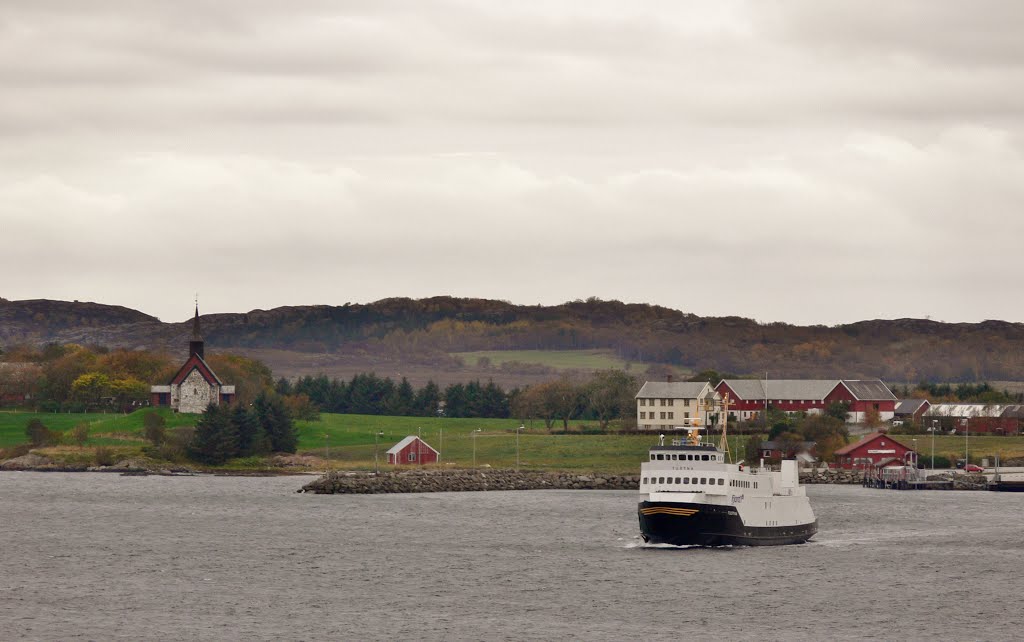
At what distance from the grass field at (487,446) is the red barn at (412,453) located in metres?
2.02

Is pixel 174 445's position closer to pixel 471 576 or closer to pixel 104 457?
pixel 104 457

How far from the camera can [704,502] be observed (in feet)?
291

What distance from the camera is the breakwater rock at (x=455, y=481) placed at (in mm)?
144500

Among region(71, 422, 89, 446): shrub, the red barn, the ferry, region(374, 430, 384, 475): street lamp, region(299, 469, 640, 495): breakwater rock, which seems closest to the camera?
the ferry

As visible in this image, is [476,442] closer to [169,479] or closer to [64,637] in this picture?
[169,479]

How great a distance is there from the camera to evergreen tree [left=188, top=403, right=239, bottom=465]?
17400 cm

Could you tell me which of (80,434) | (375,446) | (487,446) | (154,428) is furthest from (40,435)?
(487,446)

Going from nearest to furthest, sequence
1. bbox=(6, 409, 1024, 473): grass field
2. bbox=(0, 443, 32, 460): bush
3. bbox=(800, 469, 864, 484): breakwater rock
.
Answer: bbox=(800, 469, 864, 484): breakwater rock → bbox=(6, 409, 1024, 473): grass field → bbox=(0, 443, 32, 460): bush

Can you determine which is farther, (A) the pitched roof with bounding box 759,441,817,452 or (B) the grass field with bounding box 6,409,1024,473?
(B) the grass field with bounding box 6,409,1024,473

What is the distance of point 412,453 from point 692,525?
3348 inches

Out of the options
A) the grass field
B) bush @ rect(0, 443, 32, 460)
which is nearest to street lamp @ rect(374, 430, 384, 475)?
the grass field

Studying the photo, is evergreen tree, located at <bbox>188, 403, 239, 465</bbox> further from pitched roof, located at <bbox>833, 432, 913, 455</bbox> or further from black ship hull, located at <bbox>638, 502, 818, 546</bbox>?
black ship hull, located at <bbox>638, 502, 818, 546</bbox>

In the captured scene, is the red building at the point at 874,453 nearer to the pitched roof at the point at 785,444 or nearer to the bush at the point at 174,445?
the pitched roof at the point at 785,444

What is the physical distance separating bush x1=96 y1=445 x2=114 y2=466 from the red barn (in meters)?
33.3
